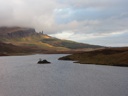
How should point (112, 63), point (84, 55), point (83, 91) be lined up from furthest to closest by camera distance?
point (84, 55) < point (112, 63) < point (83, 91)

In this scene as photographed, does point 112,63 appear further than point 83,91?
Yes

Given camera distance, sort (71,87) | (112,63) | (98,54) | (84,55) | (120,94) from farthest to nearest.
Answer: (84,55), (98,54), (112,63), (71,87), (120,94)

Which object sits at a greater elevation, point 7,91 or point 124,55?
point 124,55

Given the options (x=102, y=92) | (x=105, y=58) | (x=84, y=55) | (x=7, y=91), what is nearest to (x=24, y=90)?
(x=7, y=91)

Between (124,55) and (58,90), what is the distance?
79.8 metres

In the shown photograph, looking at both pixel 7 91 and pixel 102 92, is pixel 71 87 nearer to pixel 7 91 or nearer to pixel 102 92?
pixel 102 92

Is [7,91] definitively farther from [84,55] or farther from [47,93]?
[84,55]

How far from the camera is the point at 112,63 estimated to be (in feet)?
426

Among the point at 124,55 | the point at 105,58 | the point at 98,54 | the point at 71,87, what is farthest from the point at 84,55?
the point at 71,87

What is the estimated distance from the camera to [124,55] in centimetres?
13338

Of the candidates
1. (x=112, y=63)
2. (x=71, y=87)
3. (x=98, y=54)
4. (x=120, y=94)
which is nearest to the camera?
(x=120, y=94)

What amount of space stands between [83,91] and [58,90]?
5.70 meters

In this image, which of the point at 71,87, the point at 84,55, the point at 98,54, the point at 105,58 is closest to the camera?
the point at 71,87

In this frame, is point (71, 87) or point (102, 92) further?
point (71, 87)
